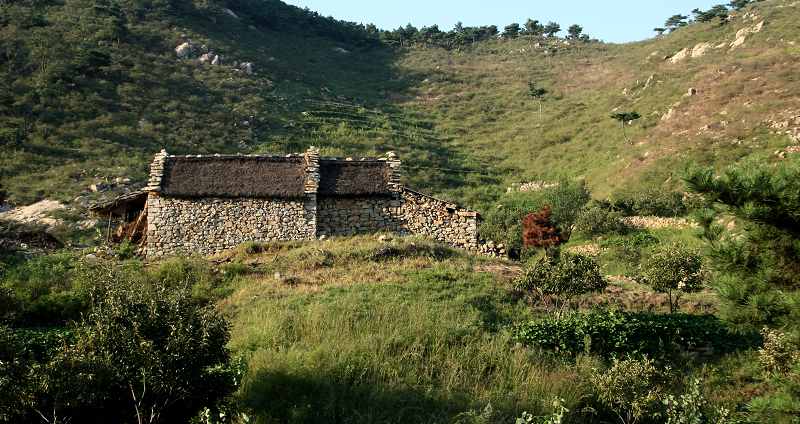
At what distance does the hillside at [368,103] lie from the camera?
133 feet

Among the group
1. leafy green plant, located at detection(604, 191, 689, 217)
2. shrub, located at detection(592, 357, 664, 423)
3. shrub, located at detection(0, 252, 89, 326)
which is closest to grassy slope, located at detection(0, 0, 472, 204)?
leafy green plant, located at detection(604, 191, 689, 217)

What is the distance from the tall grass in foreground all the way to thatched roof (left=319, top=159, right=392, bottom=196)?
937 cm

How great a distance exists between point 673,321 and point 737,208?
6.72 metres

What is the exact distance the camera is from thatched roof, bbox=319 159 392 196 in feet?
78.6

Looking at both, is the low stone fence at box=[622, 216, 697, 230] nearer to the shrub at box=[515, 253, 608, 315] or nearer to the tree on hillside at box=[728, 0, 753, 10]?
the shrub at box=[515, 253, 608, 315]

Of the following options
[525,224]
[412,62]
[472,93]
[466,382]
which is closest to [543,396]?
[466,382]

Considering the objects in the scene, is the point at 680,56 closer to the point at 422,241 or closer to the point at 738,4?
the point at 738,4

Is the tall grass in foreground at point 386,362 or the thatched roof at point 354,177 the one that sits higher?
the thatched roof at point 354,177

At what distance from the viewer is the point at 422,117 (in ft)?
224

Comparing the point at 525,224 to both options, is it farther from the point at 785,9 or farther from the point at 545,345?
the point at 785,9

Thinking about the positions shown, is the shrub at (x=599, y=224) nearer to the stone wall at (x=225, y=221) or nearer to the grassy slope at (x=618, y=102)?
the grassy slope at (x=618, y=102)

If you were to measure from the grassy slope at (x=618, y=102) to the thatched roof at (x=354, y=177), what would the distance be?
13.5 meters

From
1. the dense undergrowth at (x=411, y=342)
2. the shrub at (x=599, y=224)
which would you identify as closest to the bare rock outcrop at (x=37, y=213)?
the dense undergrowth at (x=411, y=342)

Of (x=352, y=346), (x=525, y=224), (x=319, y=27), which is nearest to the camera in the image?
(x=352, y=346)
